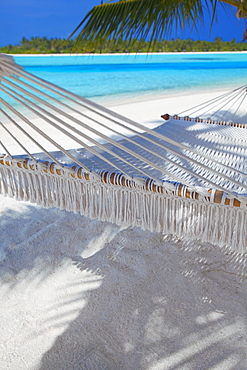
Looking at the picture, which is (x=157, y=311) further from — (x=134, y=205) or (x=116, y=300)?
(x=134, y=205)

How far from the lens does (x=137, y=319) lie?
1055mm

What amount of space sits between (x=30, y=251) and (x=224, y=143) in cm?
114

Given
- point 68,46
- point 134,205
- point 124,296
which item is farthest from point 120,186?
point 68,46

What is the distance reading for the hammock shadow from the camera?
0.93 metres

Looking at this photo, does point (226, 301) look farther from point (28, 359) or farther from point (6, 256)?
point (6, 256)

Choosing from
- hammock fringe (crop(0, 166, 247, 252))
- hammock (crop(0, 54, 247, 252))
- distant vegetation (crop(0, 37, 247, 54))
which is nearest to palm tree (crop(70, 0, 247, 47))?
hammock (crop(0, 54, 247, 252))

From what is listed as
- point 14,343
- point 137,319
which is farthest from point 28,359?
point 137,319

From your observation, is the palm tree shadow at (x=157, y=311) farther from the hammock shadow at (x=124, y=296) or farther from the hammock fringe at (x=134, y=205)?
the hammock fringe at (x=134, y=205)

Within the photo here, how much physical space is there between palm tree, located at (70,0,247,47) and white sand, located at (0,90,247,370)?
1.41 metres

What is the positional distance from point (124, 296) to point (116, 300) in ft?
0.11

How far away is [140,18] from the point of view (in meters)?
2.24

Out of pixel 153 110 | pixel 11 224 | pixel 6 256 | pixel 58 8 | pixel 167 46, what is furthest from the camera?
pixel 58 8

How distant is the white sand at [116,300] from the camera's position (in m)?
0.93

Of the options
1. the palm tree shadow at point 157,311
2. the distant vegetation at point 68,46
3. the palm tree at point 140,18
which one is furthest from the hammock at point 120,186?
the distant vegetation at point 68,46
